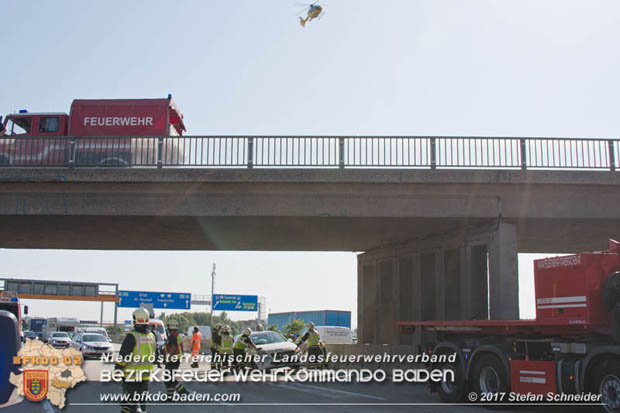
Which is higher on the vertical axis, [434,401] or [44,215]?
[44,215]

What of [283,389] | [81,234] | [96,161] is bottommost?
[283,389]

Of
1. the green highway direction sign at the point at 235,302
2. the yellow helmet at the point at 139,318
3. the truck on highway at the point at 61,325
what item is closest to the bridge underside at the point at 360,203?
the yellow helmet at the point at 139,318

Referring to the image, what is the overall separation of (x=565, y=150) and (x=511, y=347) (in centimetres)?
873

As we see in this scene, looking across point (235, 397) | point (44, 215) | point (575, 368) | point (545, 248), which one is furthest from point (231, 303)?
point (575, 368)

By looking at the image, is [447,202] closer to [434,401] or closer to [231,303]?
[434,401]

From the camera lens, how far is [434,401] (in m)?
14.9

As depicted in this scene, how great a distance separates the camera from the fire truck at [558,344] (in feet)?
36.8

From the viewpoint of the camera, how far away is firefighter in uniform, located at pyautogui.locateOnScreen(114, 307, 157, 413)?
347 inches

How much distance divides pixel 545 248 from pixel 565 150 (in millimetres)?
8554

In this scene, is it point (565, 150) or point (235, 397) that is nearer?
point (235, 397)

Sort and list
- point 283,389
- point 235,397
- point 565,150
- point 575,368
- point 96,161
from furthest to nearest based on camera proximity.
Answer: point 96,161
point 565,150
point 283,389
point 235,397
point 575,368

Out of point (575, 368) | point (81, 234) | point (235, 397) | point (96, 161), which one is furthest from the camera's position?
point (81, 234)

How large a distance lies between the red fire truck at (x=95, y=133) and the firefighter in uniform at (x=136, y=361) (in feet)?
39.4

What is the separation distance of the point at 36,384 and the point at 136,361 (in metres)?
4.88
